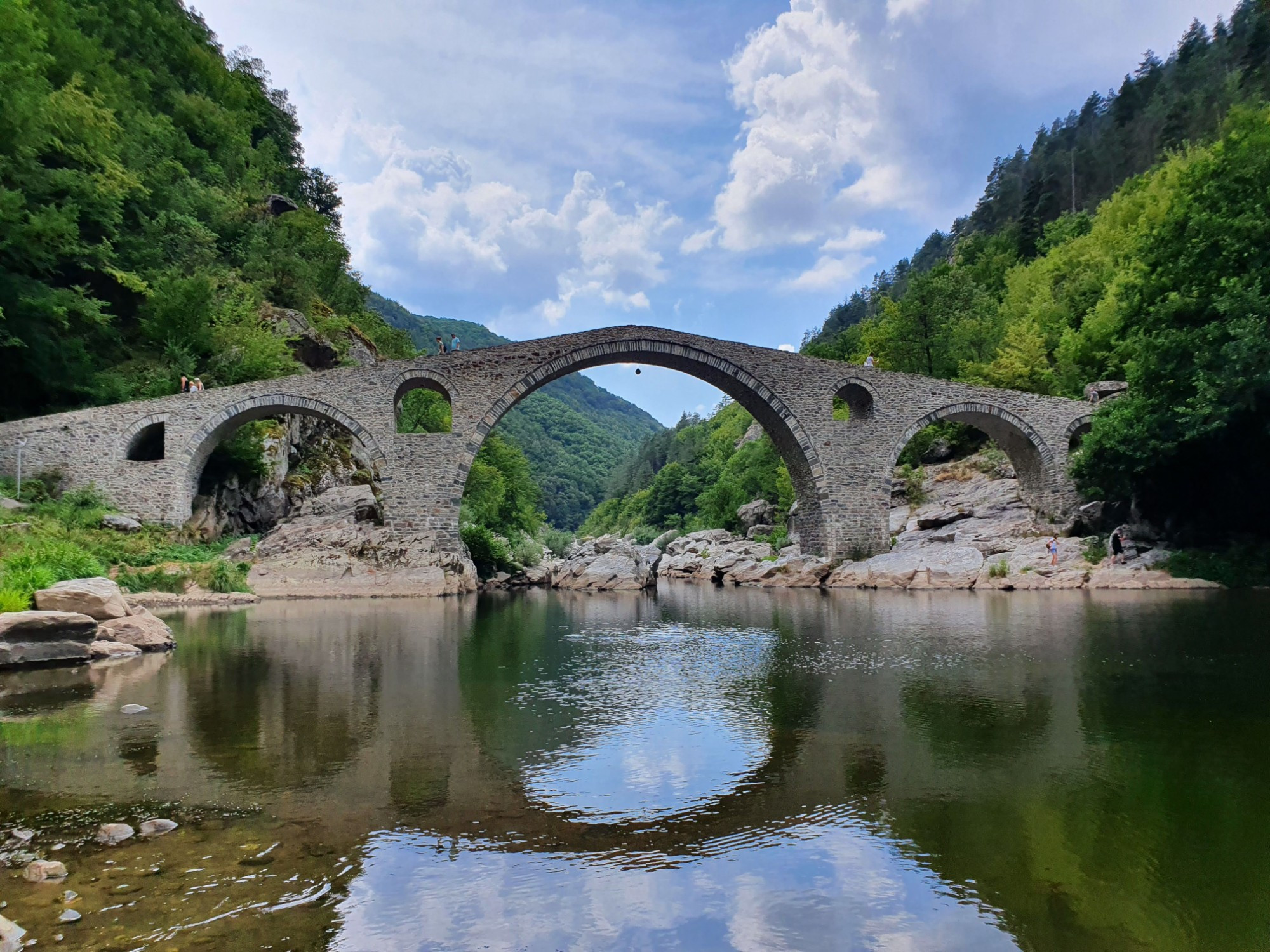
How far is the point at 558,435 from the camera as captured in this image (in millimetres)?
96312

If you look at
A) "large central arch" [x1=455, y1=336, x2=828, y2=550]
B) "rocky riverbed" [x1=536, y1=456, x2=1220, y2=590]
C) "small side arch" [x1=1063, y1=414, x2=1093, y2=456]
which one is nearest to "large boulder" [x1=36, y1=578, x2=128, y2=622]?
"large central arch" [x1=455, y1=336, x2=828, y2=550]

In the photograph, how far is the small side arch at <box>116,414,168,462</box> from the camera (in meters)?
20.4

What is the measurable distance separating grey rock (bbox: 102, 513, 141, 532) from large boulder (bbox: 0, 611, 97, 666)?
10905 mm

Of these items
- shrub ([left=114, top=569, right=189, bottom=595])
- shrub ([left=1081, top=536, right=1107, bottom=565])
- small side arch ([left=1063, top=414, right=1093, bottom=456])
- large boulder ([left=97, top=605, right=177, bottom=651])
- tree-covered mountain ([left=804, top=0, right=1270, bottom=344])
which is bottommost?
large boulder ([left=97, top=605, right=177, bottom=651])

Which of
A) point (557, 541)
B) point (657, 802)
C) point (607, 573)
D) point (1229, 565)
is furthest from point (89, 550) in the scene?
point (557, 541)

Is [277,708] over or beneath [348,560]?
beneath

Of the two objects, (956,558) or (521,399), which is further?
(521,399)

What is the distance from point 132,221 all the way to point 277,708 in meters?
22.7

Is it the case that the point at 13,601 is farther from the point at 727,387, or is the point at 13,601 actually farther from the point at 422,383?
the point at 727,387

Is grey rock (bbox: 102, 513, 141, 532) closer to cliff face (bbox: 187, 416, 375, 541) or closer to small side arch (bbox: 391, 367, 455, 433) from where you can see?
cliff face (bbox: 187, 416, 375, 541)

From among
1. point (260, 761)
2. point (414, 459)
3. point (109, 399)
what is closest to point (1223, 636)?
point (260, 761)

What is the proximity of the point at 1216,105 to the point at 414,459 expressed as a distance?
4948 centimetres

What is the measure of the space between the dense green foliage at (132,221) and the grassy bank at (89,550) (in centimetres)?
361

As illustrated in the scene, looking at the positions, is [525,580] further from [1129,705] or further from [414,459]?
[1129,705]
